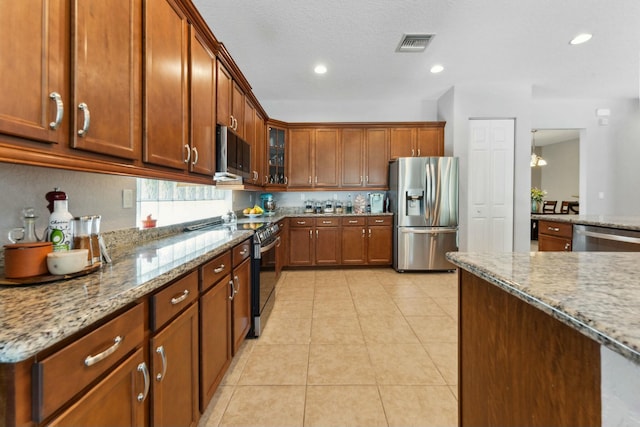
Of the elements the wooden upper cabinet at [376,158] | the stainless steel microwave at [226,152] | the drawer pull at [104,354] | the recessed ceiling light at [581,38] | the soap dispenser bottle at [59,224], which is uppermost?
the recessed ceiling light at [581,38]

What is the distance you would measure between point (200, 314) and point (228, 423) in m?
0.61

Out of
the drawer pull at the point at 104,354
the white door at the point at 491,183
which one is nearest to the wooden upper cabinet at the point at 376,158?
the white door at the point at 491,183

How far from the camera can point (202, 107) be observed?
2.07 meters

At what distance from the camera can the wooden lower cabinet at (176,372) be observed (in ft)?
3.34

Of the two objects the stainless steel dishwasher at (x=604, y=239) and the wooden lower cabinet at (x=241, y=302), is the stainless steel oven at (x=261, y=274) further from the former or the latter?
the stainless steel dishwasher at (x=604, y=239)

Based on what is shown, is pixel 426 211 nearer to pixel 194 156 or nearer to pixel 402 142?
pixel 402 142

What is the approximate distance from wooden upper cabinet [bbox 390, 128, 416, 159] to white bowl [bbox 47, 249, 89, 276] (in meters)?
4.48

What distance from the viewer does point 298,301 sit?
3240mm

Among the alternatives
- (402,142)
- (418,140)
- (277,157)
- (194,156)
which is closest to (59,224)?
(194,156)

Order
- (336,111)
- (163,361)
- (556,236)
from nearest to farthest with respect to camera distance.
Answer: (163,361), (556,236), (336,111)

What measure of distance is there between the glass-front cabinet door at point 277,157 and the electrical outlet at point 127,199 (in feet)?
9.56

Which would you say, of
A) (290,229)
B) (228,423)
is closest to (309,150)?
(290,229)

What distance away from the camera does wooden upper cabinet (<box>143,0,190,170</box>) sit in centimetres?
145

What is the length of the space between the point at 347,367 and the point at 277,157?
3.60 m
